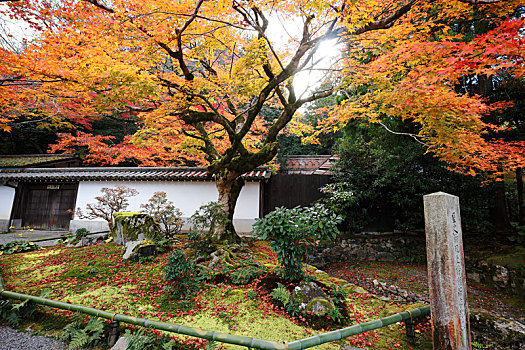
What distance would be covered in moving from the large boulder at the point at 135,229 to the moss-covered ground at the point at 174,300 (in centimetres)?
84

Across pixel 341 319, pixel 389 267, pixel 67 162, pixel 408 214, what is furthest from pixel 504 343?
pixel 67 162

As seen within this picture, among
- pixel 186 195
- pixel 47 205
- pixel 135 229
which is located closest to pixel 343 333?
pixel 135 229

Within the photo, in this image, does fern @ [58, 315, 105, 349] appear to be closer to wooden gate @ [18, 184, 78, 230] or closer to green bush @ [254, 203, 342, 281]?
green bush @ [254, 203, 342, 281]

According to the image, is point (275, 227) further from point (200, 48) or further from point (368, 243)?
point (368, 243)

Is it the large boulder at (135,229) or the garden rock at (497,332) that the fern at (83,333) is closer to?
the large boulder at (135,229)

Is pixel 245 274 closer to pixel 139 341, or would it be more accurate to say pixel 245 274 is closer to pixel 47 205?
pixel 139 341

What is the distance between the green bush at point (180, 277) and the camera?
4203 mm

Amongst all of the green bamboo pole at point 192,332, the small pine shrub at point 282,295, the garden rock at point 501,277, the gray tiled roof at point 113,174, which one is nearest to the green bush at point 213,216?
the small pine shrub at point 282,295

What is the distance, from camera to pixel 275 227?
3.87 m

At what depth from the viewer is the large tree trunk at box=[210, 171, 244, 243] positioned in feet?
23.1

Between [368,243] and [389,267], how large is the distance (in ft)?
3.76

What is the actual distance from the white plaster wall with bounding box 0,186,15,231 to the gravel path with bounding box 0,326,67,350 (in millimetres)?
13798

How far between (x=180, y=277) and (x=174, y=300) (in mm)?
368

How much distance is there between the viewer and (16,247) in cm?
702
